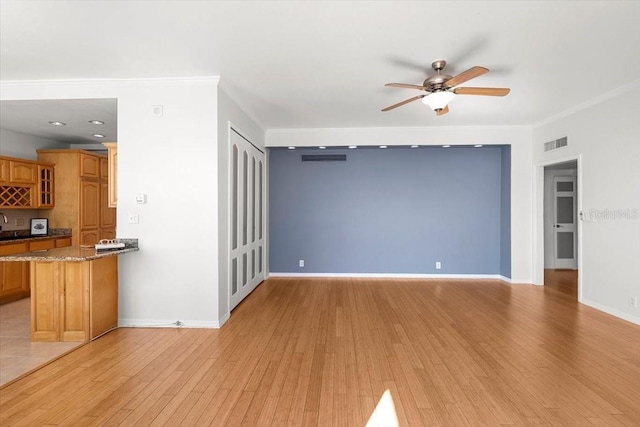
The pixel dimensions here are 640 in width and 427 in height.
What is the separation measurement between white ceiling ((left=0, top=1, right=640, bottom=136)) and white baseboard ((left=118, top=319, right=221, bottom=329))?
109 inches

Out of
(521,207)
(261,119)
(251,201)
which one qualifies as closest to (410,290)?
(521,207)

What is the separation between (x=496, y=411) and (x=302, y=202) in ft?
15.7

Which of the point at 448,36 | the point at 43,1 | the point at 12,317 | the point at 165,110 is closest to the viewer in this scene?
the point at 43,1

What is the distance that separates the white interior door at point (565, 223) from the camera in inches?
272

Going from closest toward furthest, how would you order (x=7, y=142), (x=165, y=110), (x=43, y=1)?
(x=43, y=1), (x=165, y=110), (x=7, y=142)

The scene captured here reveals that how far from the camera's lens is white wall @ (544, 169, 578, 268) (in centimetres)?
690

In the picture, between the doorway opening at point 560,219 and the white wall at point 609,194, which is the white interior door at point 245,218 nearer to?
the white wall at point 609,194

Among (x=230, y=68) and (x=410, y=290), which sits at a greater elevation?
(x=230, y=68)

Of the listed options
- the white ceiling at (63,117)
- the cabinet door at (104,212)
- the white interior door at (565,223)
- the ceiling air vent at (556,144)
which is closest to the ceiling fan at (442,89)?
the ceiling air vent at (556,144)

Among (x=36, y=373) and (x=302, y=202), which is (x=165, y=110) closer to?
(x=36, y=373)

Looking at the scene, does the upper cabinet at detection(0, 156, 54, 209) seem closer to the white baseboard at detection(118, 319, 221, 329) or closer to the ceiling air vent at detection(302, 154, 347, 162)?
the white baseboard at detection(118, 319, 221, 329)

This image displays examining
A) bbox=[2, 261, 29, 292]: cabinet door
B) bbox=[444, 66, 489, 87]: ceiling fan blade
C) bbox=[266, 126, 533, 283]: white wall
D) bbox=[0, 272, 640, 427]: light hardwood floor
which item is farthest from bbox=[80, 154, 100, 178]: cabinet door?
bbox=[444, 66, 489, 87]: ceiling fan blade

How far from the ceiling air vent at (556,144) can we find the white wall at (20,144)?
8779 mm

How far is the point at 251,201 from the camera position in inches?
198
